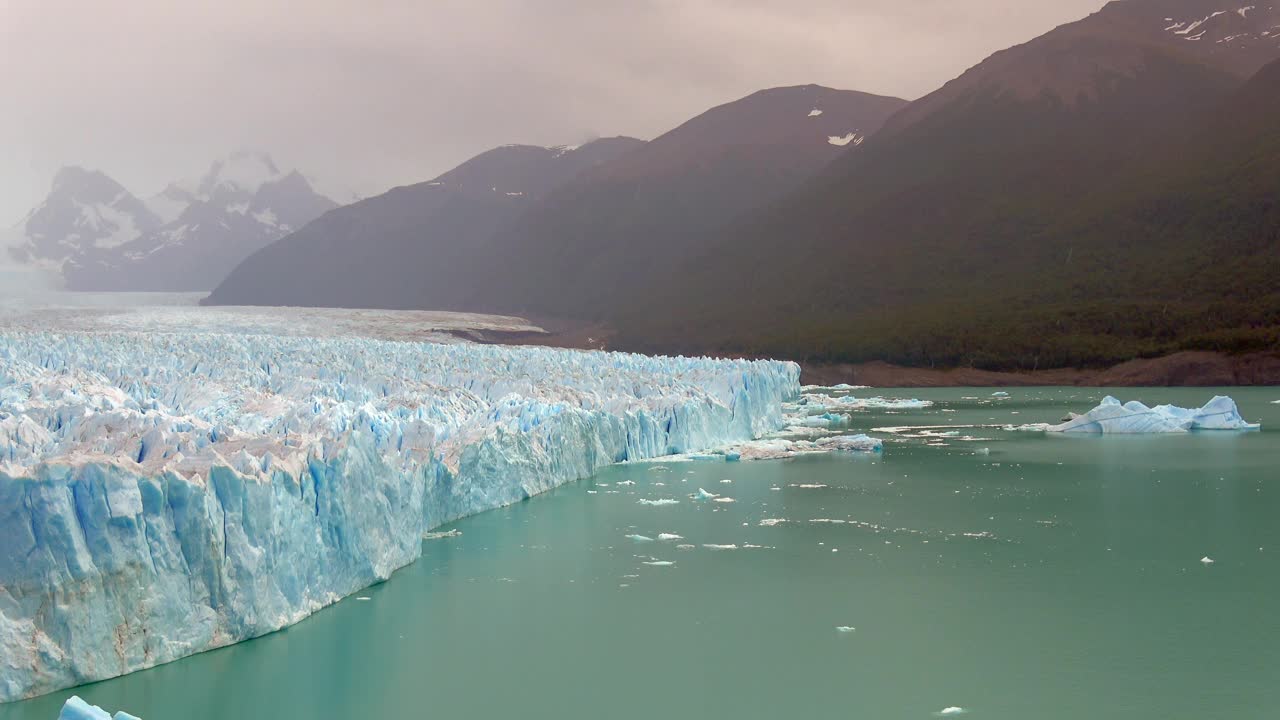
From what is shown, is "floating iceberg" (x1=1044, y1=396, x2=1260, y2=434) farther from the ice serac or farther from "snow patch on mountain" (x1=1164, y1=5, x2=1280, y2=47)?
"snow patch on mountain" (x1=1164, y1=5, x2=1280, y2=47)

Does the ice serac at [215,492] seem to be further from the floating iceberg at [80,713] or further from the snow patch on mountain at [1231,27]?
the snow patch on mountain at [1231,27]

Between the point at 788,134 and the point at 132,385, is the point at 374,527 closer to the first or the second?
the point at 132,385

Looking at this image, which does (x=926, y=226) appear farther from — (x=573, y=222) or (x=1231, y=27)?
(x=573, y=222)

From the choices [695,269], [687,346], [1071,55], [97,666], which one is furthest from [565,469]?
[1071,55]

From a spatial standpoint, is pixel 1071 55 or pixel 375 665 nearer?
pixel 375 665

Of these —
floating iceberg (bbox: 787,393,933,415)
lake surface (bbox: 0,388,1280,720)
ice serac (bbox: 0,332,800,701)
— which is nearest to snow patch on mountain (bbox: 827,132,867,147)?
floating iceberg (bbox: 787,393,933,415)

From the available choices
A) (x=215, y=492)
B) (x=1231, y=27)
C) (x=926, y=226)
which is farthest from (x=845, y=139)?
(x=215, y=492)
